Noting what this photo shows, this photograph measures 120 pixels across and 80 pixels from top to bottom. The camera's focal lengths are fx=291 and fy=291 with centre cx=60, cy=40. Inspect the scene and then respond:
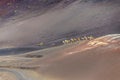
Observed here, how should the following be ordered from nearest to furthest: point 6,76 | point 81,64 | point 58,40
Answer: point 81,64, point 6,76, point 58,40

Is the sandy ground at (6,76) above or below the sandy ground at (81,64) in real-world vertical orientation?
below

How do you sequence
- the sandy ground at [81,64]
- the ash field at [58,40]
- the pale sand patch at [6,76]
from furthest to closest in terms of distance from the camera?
the pale sand patch at [6,76] < the ash field at [58,40] < the sandy ground at [81,64]

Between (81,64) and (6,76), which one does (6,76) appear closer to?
(6,76)

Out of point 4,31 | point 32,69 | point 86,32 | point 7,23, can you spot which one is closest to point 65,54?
point 32,69

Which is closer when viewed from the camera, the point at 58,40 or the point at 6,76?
the point at 6,76

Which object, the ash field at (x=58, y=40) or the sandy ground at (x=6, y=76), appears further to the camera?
the sandy ground at (x=6, y=76)

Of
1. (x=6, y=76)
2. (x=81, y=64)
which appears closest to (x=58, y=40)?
(x=6, y=76)

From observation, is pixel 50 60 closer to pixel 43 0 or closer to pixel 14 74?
pixel 14 74

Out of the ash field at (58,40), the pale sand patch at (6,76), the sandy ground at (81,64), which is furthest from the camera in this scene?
the pale sand patch at (6,76)

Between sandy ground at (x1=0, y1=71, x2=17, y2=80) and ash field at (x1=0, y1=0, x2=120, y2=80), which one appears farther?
sandy ground at (x1=0, y1=71, x2=17, y2=80)

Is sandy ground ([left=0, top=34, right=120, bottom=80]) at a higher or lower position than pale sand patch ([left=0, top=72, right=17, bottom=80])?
higher
